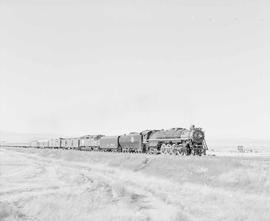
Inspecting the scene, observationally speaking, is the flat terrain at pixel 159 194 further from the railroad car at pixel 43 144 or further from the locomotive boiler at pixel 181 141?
the railroad car at pixel 43 144

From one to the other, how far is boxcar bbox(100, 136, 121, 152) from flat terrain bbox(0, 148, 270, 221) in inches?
903

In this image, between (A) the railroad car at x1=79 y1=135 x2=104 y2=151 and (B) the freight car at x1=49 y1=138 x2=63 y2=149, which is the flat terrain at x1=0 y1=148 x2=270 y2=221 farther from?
(B) the freight car at x1=49 y1=138 x2=63 y2=149

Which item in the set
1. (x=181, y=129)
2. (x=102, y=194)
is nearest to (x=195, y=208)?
(x=102, y=194)

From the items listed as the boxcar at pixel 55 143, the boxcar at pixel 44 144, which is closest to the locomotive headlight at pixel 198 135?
the boxcar at pixel 55 143

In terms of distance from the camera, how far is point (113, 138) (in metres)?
72.1

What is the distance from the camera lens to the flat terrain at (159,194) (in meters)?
23.2

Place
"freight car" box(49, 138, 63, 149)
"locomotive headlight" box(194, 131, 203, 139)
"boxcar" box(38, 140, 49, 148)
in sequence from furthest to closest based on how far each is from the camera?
1. "boxcar" box(38, 140, 49, 148)
2. "freight car" box(49, 138, 63, 149)
3. "locomotive headlight" box(194, 131, 203, 139)

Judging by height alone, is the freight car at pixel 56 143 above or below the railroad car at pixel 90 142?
above

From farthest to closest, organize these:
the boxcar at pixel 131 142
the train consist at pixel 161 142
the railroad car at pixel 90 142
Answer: the railroad car at pixel 90 142 < the boxcar at pixel 131 142 < the train consist at pixel 161 142

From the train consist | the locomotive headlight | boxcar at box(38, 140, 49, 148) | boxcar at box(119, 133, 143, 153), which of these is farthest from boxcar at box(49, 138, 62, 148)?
the locomotive headlight

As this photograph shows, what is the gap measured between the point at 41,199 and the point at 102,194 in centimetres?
519

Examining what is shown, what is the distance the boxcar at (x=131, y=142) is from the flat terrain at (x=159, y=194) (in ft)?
44.0

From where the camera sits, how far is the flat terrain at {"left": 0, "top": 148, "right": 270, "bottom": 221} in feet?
76.3

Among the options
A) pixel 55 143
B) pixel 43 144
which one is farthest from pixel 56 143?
pixel 43 144
